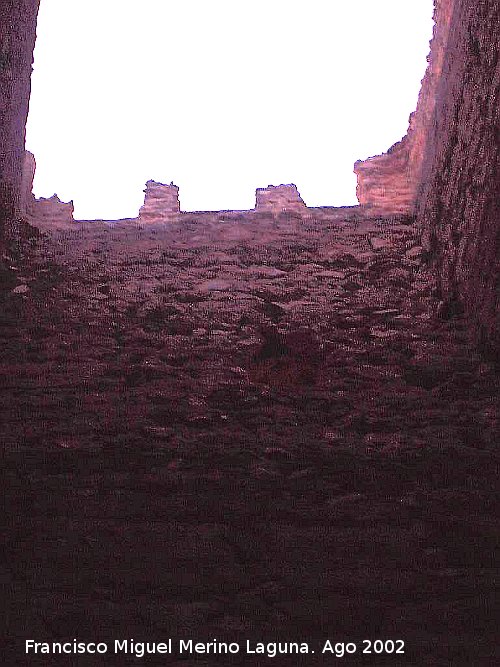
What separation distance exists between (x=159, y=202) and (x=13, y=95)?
270 centimetres

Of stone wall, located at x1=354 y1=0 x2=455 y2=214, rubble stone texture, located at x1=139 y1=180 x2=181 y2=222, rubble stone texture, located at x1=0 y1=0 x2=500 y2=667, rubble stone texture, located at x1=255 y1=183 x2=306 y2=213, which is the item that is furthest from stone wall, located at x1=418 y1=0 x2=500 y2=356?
rubble stone texture, located at x1=139 y1=180 x2=181 y2=222

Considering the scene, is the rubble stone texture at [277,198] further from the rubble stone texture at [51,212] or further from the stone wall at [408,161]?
the rubble stone texture at [51,212]

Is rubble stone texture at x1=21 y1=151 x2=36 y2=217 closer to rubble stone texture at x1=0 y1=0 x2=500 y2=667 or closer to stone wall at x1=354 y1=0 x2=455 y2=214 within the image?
rubble stone texture at x1=0 y1=0 x2=500 y2=667

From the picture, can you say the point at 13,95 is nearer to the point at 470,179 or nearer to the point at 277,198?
the point at 470,179

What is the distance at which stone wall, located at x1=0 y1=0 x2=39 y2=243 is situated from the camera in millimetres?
4539

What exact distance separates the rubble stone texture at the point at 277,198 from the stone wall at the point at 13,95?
2821 mm

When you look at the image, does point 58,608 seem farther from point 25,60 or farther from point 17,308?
point 25,60

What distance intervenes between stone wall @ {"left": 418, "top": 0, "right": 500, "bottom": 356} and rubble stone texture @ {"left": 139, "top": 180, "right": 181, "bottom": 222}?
9.75 feet

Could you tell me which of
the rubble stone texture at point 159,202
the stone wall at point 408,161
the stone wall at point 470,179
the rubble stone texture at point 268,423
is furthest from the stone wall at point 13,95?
the stone wall at point 470,179

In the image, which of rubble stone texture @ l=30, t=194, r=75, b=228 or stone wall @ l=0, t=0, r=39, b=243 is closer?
stone wall @ l=0, t=0, r=39, b=243

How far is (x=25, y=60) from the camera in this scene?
5086 millimetres

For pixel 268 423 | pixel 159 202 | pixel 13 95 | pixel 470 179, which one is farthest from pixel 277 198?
pixel 268 423

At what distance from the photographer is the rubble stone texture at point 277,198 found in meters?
7.38

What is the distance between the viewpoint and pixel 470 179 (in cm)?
395
